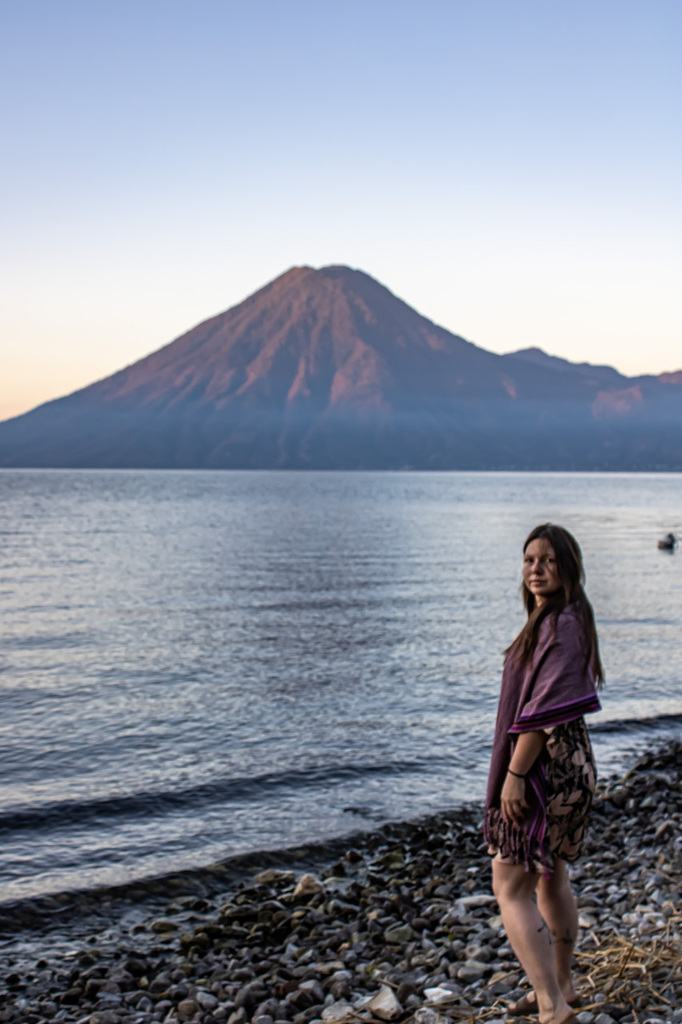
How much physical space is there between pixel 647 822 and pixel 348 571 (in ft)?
104

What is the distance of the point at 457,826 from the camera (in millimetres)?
11125

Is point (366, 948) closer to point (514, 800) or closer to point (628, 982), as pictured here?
point (628, 982)

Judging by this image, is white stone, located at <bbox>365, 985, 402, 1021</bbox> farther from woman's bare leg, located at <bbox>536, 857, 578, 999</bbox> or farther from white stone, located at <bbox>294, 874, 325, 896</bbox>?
white stone, located at <bbox>294, 874, 325, 896</bbox>

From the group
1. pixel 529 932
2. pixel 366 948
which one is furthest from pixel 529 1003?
pixel 366 948

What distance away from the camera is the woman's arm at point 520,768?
16.0ft

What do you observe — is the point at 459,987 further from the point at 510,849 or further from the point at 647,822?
the point at 647,822

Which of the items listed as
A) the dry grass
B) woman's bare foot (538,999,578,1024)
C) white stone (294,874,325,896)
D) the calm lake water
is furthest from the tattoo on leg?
the calm lake water

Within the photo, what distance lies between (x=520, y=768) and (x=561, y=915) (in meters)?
1.05

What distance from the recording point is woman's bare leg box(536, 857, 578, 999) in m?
5.18

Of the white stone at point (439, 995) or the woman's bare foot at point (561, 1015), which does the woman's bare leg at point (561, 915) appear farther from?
the white stone at point (439, 995)

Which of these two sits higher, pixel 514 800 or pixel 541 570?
pixel 541 570

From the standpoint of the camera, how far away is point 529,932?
16.5 ft

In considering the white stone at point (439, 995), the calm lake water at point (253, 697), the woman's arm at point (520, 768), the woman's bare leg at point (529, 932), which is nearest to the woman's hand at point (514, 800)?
the woman's arm at point (520, 768)

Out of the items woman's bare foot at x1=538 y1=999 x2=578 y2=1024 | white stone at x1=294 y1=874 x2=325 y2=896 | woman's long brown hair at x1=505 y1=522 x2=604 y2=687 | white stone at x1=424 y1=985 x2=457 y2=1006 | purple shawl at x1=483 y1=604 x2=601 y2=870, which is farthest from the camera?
white stone at x1=294 y1=874 x2=325 y2=896
